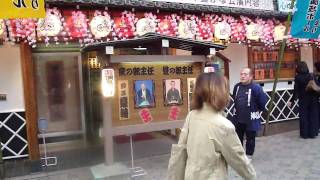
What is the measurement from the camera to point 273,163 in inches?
316

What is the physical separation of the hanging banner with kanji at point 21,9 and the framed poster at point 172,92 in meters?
2.80

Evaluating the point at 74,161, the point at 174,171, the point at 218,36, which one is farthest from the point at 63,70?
the point at 174,171

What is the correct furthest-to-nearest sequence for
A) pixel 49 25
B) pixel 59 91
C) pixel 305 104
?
pixel 305 104 → pixel 59 91 → pixel 49 25

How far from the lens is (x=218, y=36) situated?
9211 millimetres

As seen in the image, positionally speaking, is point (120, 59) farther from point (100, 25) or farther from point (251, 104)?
point (251, 104)

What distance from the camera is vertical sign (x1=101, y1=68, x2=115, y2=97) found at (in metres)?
6.43

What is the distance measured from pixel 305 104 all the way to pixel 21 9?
314 inches

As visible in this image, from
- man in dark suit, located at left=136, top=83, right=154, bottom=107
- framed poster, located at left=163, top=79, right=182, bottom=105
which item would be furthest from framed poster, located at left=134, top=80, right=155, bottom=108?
framed poster, located at left=163, top=79, right=182, bottom=105

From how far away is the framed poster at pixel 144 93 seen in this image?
6.98 m

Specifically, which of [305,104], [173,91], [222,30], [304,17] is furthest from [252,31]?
[173,91]

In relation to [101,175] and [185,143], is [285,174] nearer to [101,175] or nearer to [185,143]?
[101,175]

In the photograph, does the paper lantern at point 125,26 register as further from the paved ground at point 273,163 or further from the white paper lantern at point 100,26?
the paved ground at point 273,163

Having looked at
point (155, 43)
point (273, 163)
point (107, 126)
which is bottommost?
point (273, 163)

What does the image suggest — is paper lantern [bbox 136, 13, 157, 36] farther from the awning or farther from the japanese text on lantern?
the japanese text on lantern
